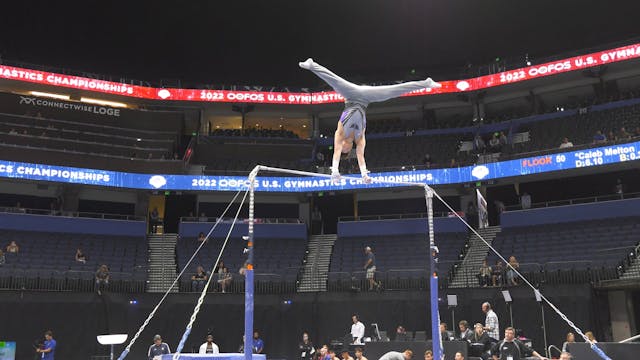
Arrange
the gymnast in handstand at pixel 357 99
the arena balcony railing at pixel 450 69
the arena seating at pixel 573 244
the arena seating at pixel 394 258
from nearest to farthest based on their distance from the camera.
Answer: the gymnast in handstand at pixel 357 99
the arena seating at pixel 573 244
the arena seating at pixel 394 258
the arena balcony railing at pixel 450 69

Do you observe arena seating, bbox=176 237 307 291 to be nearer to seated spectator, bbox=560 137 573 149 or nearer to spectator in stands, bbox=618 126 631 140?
seated spectator, bbox=560 137 573 149

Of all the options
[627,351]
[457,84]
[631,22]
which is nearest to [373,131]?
[457,84]

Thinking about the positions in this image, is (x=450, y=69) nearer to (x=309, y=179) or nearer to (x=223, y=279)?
(x=309, y=179)

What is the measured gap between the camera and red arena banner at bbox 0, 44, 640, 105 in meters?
26.8

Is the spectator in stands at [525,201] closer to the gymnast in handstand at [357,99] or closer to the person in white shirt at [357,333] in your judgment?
the person in white shirt at [357,333]

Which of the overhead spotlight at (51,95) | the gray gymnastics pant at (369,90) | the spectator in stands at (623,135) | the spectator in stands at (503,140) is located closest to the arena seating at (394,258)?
the spectator in stands at (503,140)

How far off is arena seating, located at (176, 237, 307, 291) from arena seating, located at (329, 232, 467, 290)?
6.46 feet

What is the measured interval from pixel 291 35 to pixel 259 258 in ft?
47.1

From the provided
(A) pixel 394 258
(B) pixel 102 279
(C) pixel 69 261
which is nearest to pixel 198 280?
(B) pixel 102 279

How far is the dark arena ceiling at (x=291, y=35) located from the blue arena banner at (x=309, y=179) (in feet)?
26.5

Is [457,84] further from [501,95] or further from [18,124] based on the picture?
[18,124]

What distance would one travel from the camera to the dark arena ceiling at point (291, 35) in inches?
1174

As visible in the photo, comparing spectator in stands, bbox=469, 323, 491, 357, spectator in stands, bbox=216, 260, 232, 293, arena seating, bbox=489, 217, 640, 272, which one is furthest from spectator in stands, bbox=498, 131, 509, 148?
spectator in stands, bbox=469, 323, 491, 357

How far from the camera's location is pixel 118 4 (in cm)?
2995
